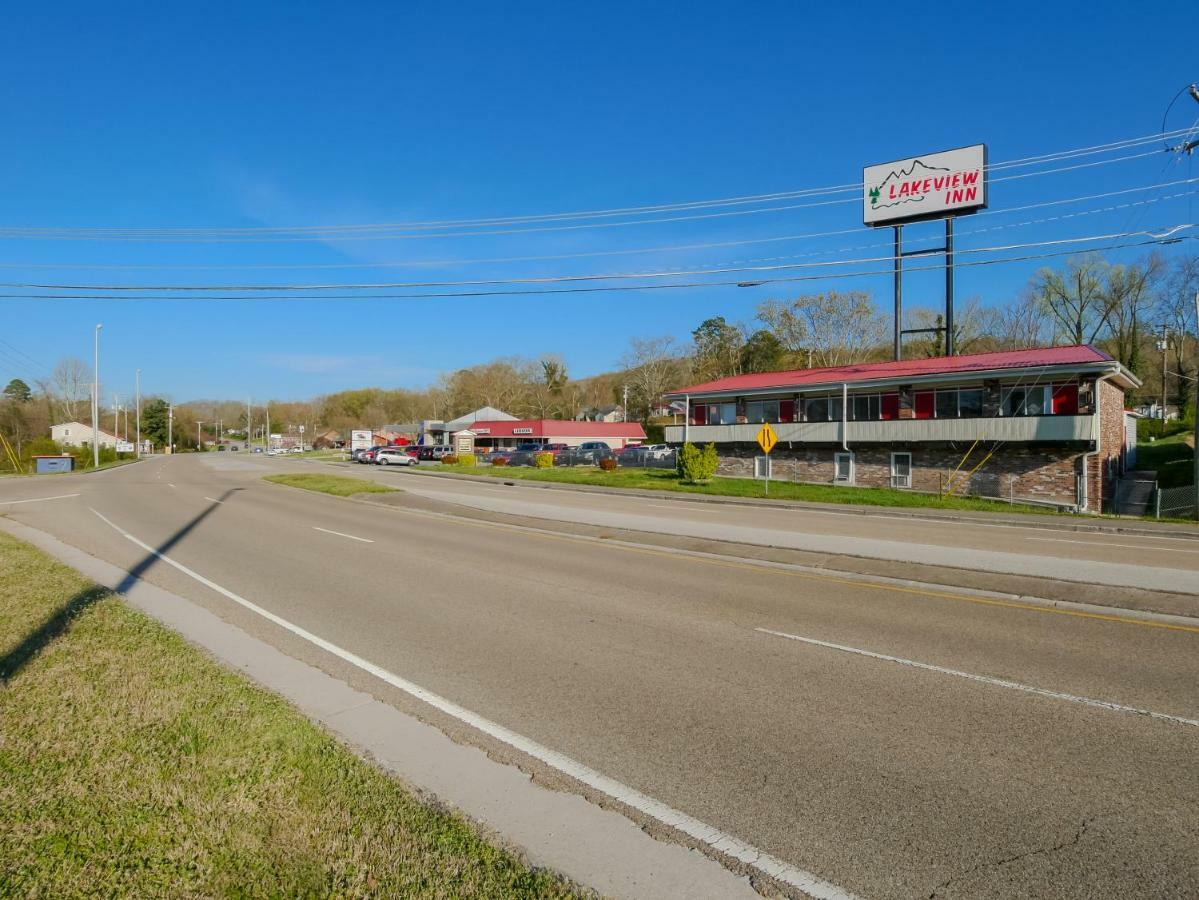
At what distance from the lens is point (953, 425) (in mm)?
31578

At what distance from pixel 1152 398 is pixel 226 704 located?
100m

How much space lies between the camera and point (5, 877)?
324 cm

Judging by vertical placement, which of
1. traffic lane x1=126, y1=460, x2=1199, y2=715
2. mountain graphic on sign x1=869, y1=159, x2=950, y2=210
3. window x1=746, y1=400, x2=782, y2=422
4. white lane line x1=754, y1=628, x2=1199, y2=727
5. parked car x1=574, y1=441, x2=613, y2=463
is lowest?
traffic lane x1=126, y1=460, x2=1199, y2=715

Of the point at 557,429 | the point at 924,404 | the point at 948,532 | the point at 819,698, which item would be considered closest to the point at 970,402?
the point at 924,404

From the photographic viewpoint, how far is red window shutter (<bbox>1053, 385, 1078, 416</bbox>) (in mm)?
29828

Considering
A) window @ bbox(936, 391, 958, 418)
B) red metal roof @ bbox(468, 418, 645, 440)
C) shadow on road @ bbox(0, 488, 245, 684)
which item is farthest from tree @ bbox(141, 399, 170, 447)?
shadow on road @ bbox(0, 488, 245, 684)

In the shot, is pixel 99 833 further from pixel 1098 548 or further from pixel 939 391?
pixel 939 391

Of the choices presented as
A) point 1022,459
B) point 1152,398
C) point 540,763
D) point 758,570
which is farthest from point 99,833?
point 1152,398

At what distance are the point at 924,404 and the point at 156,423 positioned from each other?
13277cm

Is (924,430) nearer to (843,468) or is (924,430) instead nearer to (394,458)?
(843,468)

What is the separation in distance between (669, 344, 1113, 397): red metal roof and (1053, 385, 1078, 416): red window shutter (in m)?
1.22

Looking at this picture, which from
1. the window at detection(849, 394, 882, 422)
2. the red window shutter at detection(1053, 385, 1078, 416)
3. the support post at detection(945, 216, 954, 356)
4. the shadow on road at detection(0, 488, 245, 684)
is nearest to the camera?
the shadow on road at detection(0, 488, 245, 684)

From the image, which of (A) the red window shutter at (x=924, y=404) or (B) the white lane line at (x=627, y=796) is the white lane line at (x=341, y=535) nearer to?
(B) the white lane line at (x=627, y=796)

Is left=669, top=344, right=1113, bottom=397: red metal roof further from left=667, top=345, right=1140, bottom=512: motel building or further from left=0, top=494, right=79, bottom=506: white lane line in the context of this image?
left=0, top=494, right=79, bottom=506: white lane line
